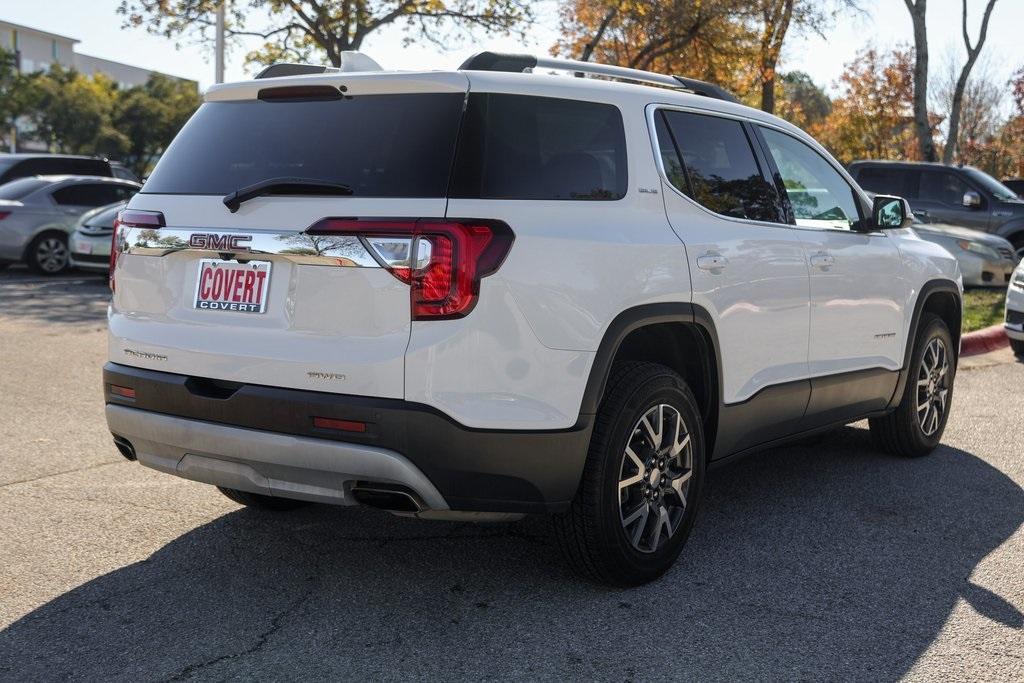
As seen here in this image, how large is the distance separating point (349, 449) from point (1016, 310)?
8464 millimetres

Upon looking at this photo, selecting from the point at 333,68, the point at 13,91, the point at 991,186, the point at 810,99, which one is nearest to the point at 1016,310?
the point at 991,186

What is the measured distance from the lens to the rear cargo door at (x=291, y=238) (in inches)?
141

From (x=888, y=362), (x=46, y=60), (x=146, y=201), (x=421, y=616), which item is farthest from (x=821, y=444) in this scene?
(x=46, y=60)

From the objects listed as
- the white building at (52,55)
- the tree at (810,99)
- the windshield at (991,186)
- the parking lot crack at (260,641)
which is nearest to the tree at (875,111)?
the tree at (810,99)

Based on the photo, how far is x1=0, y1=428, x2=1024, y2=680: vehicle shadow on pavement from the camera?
3.49m

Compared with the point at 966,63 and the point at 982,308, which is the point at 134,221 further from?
the point at 966,63

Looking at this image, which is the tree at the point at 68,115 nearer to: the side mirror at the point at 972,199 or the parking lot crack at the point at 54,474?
the side mirror at the point at 972,199

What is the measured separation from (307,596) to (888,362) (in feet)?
11.1

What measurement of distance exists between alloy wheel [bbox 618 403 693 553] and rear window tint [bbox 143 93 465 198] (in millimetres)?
1245

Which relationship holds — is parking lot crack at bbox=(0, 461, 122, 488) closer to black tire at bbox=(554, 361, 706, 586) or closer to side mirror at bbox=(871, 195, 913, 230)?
black tire at bbox=(554, 361, 706, 586)

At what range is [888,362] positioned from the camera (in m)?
5.93

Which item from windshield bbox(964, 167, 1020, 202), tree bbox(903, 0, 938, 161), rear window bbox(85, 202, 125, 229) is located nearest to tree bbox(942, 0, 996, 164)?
tree bbox(903, 0, 938, 161)

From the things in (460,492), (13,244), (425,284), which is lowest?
(13,244)

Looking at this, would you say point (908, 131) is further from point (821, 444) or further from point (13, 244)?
point (821, 444)
